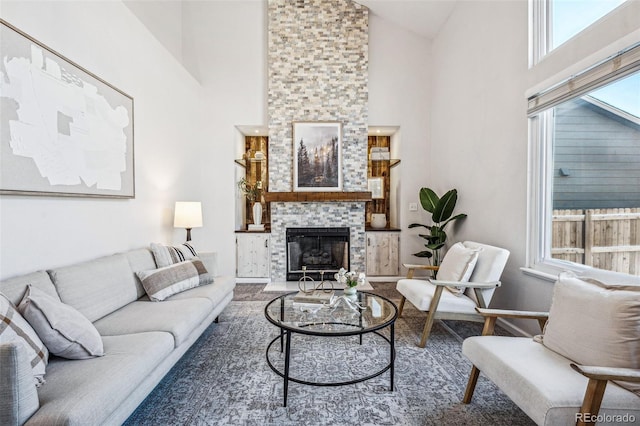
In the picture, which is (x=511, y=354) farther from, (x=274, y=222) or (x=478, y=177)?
(x=274, y=222)

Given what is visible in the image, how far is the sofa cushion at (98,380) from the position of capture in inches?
43.8

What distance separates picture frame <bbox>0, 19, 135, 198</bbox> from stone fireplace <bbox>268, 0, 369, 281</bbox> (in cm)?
229

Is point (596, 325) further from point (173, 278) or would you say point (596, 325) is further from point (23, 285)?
point (23, 285)

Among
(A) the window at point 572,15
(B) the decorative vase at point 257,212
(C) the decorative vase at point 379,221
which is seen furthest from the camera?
(C) the decorative vase at point 379,221

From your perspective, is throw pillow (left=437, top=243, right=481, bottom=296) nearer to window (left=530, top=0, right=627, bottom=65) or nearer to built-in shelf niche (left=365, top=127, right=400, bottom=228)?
window (left=530, top=0, right=627, bottom=65)

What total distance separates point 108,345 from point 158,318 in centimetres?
38

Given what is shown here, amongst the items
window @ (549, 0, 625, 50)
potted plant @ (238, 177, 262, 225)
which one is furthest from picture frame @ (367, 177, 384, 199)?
window @ (549, 0, 625, 50)

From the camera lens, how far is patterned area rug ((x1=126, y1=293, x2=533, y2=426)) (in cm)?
170

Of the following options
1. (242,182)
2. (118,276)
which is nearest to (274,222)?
(242,182)

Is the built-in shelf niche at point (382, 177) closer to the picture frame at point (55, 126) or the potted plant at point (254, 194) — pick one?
the potted plant at point (254, 194)

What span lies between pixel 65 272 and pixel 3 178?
2.11ft

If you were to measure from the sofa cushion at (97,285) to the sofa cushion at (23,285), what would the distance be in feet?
0.18

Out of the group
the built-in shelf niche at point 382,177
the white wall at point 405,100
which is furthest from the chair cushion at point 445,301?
the built-in shelf niche at point 382,177

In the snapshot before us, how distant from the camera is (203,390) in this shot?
1.96 meters
